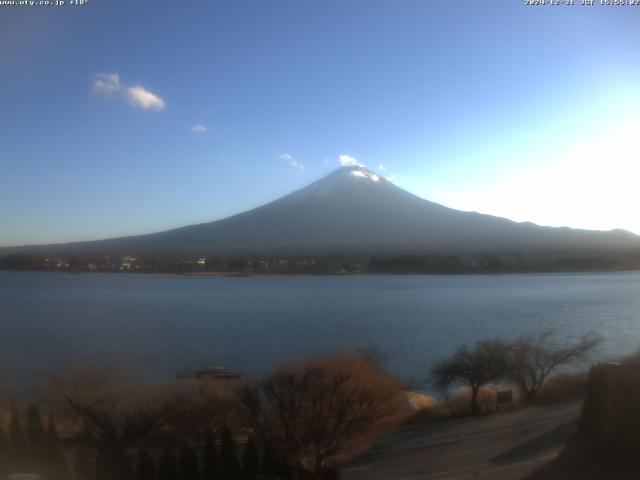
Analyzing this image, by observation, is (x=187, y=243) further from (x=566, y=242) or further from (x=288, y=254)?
(x=566, y=242)

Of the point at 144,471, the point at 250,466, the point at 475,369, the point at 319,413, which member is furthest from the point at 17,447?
the point at 475,369

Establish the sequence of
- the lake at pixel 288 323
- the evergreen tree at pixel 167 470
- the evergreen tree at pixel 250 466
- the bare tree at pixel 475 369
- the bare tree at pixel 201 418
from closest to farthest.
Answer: the evergreen tree at pixel 167 470 → the evergreen tree at pixel 250 466 → the bare tree at pixel 201 418 → the bare tree at pixel 475 369 → the lake at pixel 288 323

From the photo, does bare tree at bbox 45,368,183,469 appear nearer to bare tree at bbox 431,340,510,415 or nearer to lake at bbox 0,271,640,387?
lake at bbox 0,271,640,387

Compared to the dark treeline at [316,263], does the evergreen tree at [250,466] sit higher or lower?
lower

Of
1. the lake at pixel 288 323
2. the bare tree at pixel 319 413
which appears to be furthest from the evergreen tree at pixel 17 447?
the lake at pixel 288 323

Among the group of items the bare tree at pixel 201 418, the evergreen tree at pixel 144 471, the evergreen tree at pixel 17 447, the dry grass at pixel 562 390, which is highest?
the evergreen tree at pixel 17 447

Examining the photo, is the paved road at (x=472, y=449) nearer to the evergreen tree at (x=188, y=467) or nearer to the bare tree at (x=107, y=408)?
the evergreen tree at (x=188, y=467)
